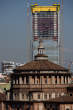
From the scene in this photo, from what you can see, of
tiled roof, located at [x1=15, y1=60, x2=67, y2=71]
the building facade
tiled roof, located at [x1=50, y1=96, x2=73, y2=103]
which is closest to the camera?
tiled roof, located at [x1=50, y1=96, x2=73, y2=103]

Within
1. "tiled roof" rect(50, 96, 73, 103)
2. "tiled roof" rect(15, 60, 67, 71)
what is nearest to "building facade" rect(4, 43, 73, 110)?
"tiled roof" rect(15, 60, 67, 71)

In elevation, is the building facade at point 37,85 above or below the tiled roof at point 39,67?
below

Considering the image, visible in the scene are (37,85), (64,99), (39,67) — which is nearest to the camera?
(64,99)

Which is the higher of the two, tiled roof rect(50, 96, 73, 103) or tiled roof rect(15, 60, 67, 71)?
tiled roof rect(15, 60, 67, 71)

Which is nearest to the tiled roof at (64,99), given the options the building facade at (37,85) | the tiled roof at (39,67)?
the building facade at (37,85)

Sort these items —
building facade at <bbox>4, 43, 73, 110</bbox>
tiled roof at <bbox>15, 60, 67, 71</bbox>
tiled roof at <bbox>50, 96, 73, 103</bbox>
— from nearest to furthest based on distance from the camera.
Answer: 1. tiled roof at <bbox>50, 96, 73, 103</bbox>
2. building facade at <bbox>4, 43, 73, 110</bbox>
3. tiled roof at <bbox>15, 60, 67, 71</bbox>

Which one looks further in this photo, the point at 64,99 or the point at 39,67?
the point at 39,67

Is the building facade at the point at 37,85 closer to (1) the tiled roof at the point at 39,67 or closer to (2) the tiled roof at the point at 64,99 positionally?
(1) the tiled roof at the point at 39,67

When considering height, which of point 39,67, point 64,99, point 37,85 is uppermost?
point 39,67

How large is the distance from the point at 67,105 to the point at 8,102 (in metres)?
13.3

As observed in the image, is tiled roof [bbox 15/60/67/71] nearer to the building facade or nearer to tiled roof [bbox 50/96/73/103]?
the building facade

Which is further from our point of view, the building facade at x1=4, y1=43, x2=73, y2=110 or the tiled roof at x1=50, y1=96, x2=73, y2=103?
the building facade at x1=4, y1=43, x2=73, y2=110

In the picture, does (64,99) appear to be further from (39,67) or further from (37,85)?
(39,67)

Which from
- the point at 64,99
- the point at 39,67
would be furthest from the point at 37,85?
the point at 64,99
